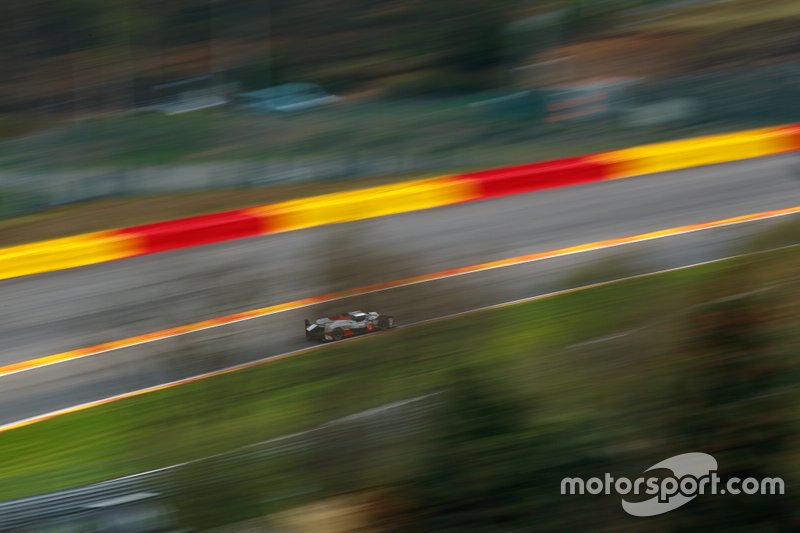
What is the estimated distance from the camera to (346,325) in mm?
4859

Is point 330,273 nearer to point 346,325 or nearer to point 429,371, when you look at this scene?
point 346,325

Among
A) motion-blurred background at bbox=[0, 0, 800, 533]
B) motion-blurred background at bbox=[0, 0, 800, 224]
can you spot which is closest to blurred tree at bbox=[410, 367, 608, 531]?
motion-blurred background at bbox=[0, 0, 800, 533]

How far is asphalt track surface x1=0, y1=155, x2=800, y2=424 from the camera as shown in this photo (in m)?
5.02

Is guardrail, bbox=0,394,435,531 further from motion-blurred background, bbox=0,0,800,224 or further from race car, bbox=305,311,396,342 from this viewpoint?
motion-blurred background, bbox=0,0,800,224

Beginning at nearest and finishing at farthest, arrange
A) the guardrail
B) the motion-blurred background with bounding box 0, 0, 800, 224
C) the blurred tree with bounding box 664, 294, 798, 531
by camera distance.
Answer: the blurred tree with bounding box 664, 294, 798, 531
the guardrail
the motion-blurred background with bounding box 0, 0, 800, 224

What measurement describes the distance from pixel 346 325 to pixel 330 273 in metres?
0.29

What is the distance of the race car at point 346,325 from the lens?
439 cm

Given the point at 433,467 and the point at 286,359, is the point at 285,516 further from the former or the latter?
the point at 286,359

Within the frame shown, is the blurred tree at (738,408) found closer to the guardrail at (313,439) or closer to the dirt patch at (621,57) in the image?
the guardrail at (313,439)

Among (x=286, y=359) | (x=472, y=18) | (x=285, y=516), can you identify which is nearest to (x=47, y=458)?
(x=286, y=359)

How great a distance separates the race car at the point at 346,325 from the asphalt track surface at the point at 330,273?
2.2 inches

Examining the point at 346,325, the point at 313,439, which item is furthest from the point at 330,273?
the point at 313,439

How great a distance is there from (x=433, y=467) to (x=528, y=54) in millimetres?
14800

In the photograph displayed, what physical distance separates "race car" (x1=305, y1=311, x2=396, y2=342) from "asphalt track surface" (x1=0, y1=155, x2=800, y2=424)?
56 millimetres
